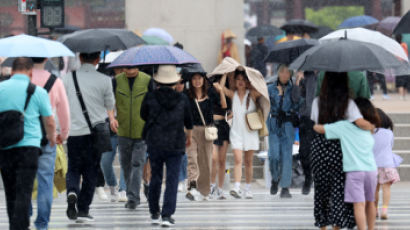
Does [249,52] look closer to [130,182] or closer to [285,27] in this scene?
[285,27]

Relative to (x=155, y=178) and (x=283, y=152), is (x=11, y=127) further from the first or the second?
(x=283, y=152)

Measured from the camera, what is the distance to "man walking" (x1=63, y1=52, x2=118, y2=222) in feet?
35.2

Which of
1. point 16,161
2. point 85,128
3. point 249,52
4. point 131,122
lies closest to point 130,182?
point 131,122

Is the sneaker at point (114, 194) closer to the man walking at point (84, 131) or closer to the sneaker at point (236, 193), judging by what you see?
the sneaker at point (236, 193)

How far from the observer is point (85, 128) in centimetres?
1077

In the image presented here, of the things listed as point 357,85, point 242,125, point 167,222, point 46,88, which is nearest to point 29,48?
point 46,88

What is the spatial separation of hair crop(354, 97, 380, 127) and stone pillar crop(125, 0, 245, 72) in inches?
554

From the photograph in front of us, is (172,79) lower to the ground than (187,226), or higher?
higher

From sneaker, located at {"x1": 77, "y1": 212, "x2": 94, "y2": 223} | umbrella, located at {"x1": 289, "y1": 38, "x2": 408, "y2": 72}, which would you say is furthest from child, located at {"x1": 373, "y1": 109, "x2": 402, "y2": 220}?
sneaker, located at {"x1": 77, "y1": 212, "x2": 94, "y2": 223}

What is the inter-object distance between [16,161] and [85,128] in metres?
1.92

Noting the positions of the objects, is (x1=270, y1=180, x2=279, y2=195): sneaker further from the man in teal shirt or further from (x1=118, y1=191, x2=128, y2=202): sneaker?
the man in teal shirt

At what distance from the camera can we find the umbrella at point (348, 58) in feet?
30.2

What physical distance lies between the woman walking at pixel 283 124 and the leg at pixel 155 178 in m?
3.51

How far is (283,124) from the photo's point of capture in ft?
45.4
